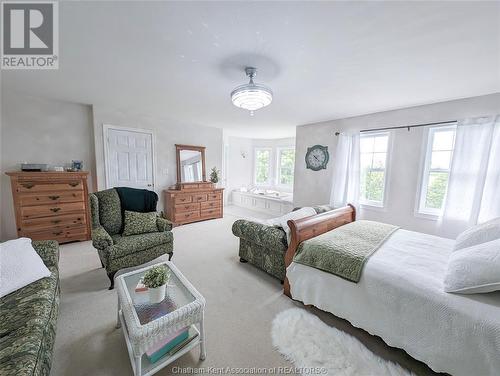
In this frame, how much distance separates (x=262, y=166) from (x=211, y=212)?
8.98 feet

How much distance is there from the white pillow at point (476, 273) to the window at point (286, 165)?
4.96m

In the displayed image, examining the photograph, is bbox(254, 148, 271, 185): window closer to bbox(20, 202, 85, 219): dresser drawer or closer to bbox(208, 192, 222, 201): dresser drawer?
bbox(208, 192, 222, 201): dresser drawer

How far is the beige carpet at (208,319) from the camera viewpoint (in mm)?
1379

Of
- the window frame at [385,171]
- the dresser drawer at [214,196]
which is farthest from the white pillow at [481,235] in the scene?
the dresser drawer at [214,196]

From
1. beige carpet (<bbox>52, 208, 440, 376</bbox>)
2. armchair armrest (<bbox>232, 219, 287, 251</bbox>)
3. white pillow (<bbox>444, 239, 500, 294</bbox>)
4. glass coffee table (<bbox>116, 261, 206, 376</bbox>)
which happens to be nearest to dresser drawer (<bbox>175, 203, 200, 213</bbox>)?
beige carpet (<bbox>52, 208, 440, 376</bbox>)

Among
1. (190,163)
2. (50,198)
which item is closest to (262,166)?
(190,163)

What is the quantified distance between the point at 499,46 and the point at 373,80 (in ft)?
2.95

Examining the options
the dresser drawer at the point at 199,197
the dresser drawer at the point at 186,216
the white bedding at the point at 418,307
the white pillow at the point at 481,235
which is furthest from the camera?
the dresser drawer at the point at 199,197

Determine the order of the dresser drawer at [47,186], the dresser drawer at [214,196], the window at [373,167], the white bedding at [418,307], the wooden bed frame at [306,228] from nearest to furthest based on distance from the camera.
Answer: the white bedding at [418,307], the wooden bed frame at [306,228], the dresser drawer at [47,186], the window at [373,167], the dresser drawer at [214,196]

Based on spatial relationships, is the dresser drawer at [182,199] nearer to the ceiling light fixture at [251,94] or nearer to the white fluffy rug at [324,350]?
the ceiling light fixture at [251,94]

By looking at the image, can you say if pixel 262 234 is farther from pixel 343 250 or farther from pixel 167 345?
pixel 167 345

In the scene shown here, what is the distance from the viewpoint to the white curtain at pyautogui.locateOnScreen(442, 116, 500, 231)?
2480 millimetres

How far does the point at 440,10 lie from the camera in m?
1.26

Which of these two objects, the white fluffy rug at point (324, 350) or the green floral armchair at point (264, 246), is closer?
the white fluffy rug at point (324, 350)
